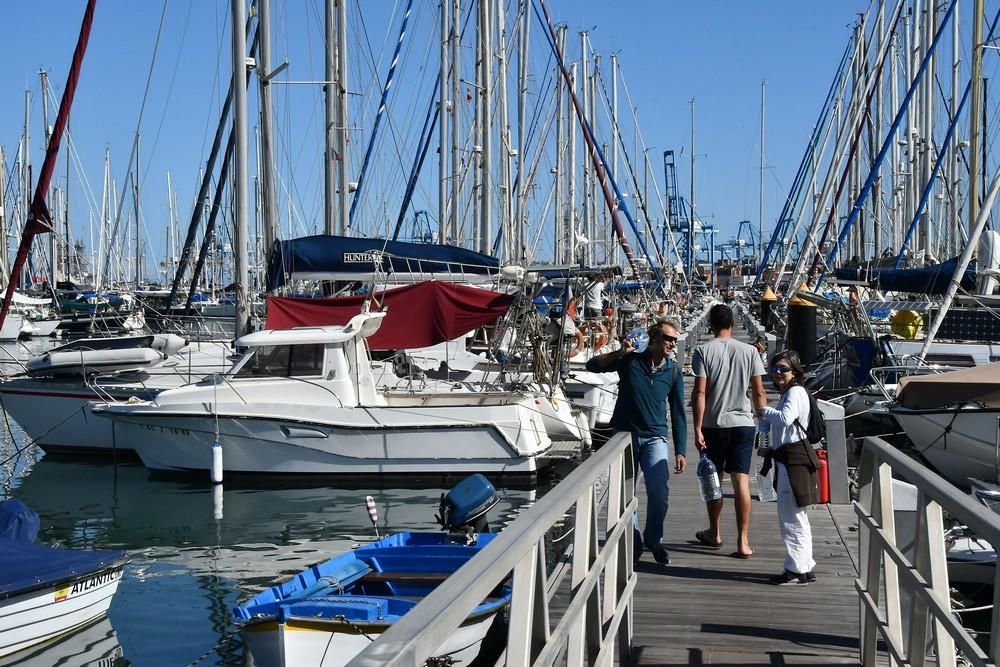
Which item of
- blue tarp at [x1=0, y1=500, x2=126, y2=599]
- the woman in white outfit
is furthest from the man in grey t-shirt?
blue tarp at [x1=0, y1=500, x2=126, y2=599]

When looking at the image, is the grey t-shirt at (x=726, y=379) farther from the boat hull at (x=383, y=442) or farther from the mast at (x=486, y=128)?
the mast at (x=486, y=128)

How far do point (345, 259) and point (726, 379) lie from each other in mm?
11787

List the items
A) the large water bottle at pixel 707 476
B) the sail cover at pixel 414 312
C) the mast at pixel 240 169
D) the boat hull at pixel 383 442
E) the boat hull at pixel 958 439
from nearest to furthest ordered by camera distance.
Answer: the large water bottle at pixel 707 476
the boat hull at pixel 958 439
the boat hull at pixel 383 442
the mast at pixel 240 169
the sail cover at pixel 414 312

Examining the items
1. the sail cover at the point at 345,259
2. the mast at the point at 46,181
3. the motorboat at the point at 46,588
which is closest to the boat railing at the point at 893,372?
the sail cover at the point at 345,259

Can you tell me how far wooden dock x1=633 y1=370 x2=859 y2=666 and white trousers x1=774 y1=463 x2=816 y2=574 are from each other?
0.15 metres

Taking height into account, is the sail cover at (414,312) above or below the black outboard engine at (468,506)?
above

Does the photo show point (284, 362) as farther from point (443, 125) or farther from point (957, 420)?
point (443, 125)

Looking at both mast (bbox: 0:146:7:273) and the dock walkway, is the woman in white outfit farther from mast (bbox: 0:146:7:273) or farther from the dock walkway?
mast (bbox: 0:146:7:273)

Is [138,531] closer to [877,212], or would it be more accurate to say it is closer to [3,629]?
[3,629]

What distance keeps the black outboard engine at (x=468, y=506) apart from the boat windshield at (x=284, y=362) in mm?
6901

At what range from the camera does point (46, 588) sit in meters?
9.61

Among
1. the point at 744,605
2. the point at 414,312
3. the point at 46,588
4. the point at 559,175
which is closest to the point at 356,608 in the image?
the point at 744,605

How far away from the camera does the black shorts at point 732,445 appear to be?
7930 millimetres

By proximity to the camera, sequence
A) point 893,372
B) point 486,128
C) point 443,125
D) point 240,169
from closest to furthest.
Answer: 1. point 240,169
2. point 893,372
3. point 486,128
4. point 443,125
